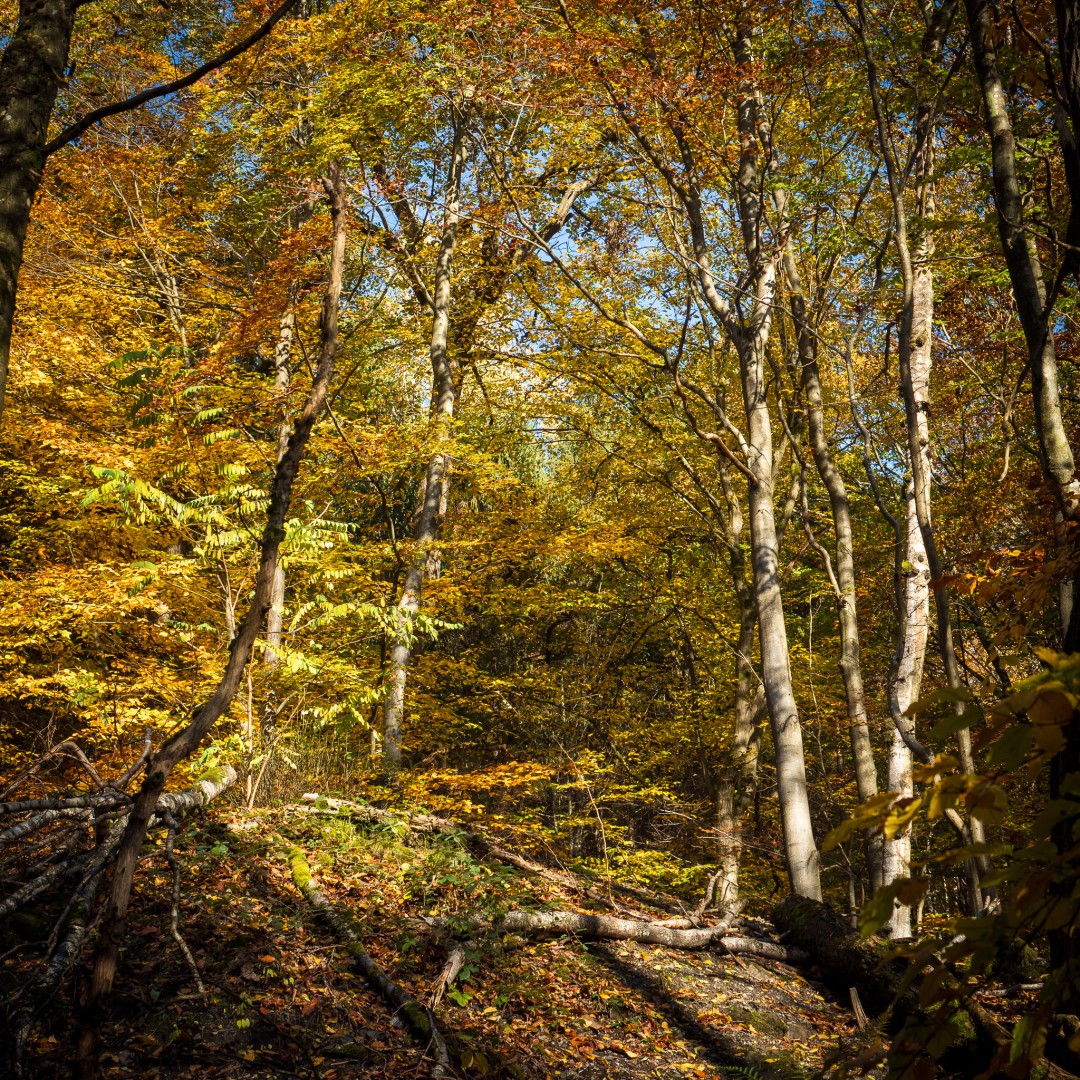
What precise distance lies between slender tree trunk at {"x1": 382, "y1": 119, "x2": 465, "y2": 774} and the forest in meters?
0.10

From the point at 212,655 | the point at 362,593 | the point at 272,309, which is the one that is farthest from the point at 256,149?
the point at 212,655

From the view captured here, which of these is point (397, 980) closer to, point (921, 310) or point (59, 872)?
point (59, 872)

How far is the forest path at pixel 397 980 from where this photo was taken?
352 centimetres

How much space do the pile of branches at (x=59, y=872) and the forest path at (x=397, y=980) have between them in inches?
7.9

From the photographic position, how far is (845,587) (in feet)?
29.0

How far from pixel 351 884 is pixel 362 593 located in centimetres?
661

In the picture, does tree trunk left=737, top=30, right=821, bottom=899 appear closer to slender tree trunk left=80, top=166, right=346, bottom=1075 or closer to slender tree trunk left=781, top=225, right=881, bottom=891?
slender tree trunk left=781, top=225, right=881, bottom=891

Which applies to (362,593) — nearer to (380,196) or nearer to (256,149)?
(380,196)

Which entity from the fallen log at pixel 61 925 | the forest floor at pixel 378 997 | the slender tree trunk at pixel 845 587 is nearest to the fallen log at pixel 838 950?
the forest floor at pixel 378 997

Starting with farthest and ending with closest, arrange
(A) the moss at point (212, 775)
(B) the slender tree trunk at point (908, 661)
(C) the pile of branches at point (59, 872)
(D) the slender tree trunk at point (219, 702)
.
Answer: (A) the moss at point (212, 775) < (B) the slender tree trunk at point (908, 661) < (C) the pile of branches at point (59, 872) < (D) the slender tree trunk at point (219, 702)

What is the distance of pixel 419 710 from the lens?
1321 centimetres

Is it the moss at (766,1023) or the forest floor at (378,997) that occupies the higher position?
the forest floor at (378,997)

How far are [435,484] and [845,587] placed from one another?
20.8 feet

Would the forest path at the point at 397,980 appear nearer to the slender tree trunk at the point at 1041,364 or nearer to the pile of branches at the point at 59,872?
the pile of branches at the point at 59,872
